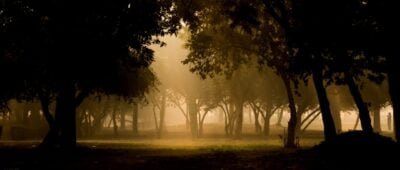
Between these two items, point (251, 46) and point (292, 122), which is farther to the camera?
point (251, 46)

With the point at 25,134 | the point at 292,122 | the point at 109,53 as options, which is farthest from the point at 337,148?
the point at 25,134

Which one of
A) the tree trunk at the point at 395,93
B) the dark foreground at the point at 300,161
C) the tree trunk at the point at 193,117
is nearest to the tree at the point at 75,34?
the dark foreground at the point at 300,161

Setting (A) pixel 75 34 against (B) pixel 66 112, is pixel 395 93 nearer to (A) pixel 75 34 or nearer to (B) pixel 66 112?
(A) pixel 75 34

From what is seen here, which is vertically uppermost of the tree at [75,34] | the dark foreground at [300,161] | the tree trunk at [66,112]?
the tree at [75,34]

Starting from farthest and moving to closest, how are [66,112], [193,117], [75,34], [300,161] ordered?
[193,117] < [66,112] < [75,34] < [300,161]

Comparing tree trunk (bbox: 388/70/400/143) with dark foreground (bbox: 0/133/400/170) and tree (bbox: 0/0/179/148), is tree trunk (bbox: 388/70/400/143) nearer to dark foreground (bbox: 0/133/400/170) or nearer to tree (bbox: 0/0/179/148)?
dark foreground (bbox: 0/133/400/170)

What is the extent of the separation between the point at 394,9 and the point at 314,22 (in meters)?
3.17

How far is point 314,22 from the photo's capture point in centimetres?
2106

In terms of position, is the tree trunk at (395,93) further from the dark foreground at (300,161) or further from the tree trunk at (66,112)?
the tree trunk at (66,112)

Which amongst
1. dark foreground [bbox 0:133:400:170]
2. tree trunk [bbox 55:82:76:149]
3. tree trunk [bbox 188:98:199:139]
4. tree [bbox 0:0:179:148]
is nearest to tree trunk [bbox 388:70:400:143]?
dark foreground [bbox 0:133:400:170]

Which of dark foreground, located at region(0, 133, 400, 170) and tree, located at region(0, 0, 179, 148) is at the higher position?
tree, located at region(0, 0, 179, 148)

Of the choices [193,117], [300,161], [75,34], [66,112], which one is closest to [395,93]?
[300,161]

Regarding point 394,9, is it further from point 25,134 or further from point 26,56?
point 25,134

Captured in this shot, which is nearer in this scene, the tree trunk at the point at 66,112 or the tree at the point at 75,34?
the tree at the point at 75,34
